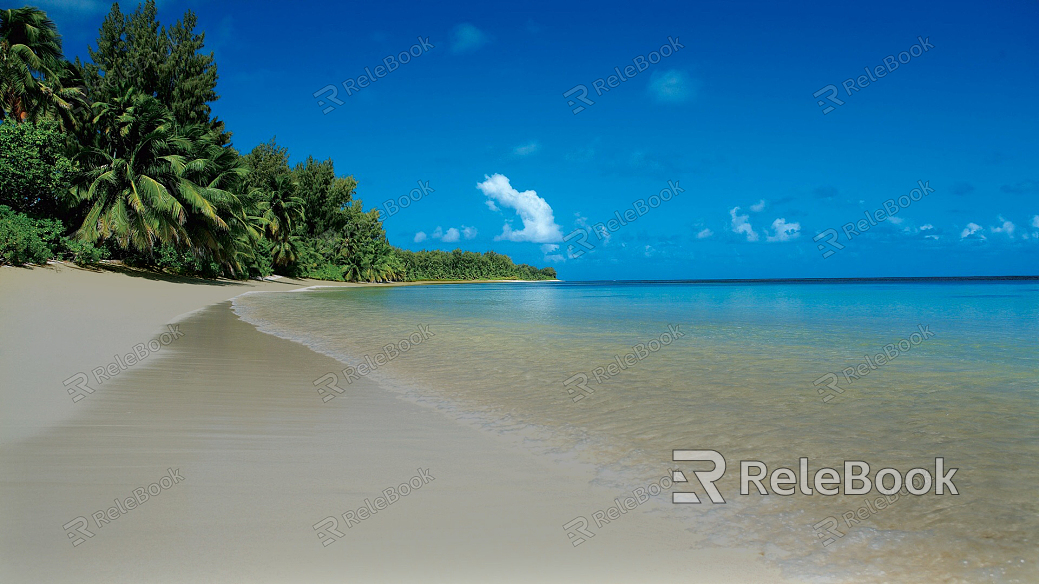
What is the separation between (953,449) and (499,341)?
7.84 m

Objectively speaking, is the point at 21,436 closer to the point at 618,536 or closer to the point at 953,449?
the point at 618,536

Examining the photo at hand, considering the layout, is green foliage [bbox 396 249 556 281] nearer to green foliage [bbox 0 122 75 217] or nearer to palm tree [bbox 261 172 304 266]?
palm tree [bbox 261 172 304 266]

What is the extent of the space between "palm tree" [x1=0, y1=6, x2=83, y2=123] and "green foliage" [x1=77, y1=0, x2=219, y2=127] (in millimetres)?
7300

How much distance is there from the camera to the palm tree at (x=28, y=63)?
79.9 feet

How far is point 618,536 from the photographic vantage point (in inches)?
104

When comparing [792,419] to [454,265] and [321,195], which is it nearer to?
[321,195]

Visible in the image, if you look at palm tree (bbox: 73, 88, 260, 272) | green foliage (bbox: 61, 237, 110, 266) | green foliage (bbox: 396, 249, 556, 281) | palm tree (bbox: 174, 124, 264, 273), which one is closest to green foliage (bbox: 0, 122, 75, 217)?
palm tree (bbox: 73, 88, 260, 272)

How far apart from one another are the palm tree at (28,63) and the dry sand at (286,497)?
89.3 feet

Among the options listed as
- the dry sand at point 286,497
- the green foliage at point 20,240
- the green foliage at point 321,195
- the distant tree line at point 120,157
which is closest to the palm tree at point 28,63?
the distant tree line at point 120,157

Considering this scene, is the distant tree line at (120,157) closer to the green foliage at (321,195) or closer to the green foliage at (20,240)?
the green foliage at (20,240)

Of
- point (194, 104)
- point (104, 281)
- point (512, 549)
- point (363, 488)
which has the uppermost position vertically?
point (194, 104)

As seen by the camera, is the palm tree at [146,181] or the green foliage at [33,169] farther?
the palm tree at [146,181]

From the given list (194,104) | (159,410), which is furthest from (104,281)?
(159,410)

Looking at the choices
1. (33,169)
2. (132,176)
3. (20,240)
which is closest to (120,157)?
(132,176)
